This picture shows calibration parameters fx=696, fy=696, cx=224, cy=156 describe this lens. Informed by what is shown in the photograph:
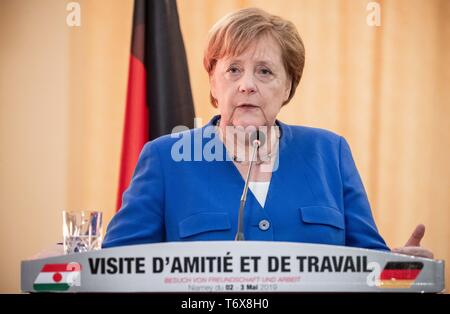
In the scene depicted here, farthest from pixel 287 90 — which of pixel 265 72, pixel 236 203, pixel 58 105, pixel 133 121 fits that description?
pixel 58 105

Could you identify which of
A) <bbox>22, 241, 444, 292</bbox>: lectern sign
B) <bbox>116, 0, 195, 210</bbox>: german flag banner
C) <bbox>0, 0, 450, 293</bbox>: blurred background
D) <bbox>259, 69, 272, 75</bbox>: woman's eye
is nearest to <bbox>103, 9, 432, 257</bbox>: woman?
<bbox>259, 69, 272, 75</bbox>: woman's eye

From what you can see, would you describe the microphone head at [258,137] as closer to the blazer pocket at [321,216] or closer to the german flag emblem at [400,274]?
the blazer pocket at [321,216]

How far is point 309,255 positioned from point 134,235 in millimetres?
682

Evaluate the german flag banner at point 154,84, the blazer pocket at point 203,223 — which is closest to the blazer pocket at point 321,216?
the blazer pocket at point 203,223

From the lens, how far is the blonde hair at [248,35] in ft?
6.49

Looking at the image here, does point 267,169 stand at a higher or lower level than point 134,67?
lower

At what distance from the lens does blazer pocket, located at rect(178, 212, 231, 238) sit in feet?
5.84

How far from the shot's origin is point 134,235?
1.82 metres

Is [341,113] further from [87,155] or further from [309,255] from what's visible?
[309,255]

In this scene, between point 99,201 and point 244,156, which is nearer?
point 244,156

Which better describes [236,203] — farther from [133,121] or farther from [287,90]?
[133,121]

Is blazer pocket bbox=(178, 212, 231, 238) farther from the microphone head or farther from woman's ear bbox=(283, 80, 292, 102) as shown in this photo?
woman's ear bbox=(283, 80, 292, 102)

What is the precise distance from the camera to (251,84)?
1978mm
